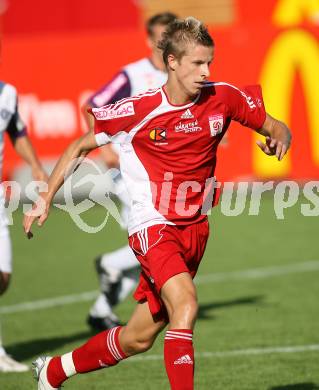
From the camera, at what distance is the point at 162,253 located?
18.7 feet

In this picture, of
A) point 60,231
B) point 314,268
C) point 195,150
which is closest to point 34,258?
point 60,231

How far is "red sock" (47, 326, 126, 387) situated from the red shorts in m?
0.32

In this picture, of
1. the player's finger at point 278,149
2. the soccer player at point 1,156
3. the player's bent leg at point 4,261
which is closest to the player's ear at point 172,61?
the player's finger at point 278,149

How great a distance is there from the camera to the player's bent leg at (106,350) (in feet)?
19.3

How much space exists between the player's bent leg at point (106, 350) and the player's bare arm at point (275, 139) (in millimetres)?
1131

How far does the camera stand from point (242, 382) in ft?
22.5

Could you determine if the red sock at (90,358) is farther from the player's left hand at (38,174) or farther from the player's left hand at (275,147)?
the player's left hand at (38,174)

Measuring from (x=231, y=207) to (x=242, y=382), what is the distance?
915 centimetres

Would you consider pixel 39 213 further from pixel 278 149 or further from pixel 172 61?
pixel 278 149

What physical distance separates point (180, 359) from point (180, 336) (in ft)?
0.39

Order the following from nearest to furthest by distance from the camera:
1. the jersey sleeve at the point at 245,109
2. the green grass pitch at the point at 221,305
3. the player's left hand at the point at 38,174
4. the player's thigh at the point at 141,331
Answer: the player's thigh at the point at 141,331
the jersey sleeve at the point at 245,109
the green grass pitch at the point at 221,305
the player's left hand at the point at 38,174

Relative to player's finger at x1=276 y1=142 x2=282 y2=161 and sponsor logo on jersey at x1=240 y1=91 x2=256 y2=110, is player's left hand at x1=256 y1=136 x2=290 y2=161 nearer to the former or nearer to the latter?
player's finger at x1=276 y1=142 x2=282 y2=161

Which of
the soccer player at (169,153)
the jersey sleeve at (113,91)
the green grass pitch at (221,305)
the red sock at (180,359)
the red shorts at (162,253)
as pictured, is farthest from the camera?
the jersey sleeve at (113,91)

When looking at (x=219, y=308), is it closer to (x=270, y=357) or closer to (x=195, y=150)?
(x=270, y=357)
